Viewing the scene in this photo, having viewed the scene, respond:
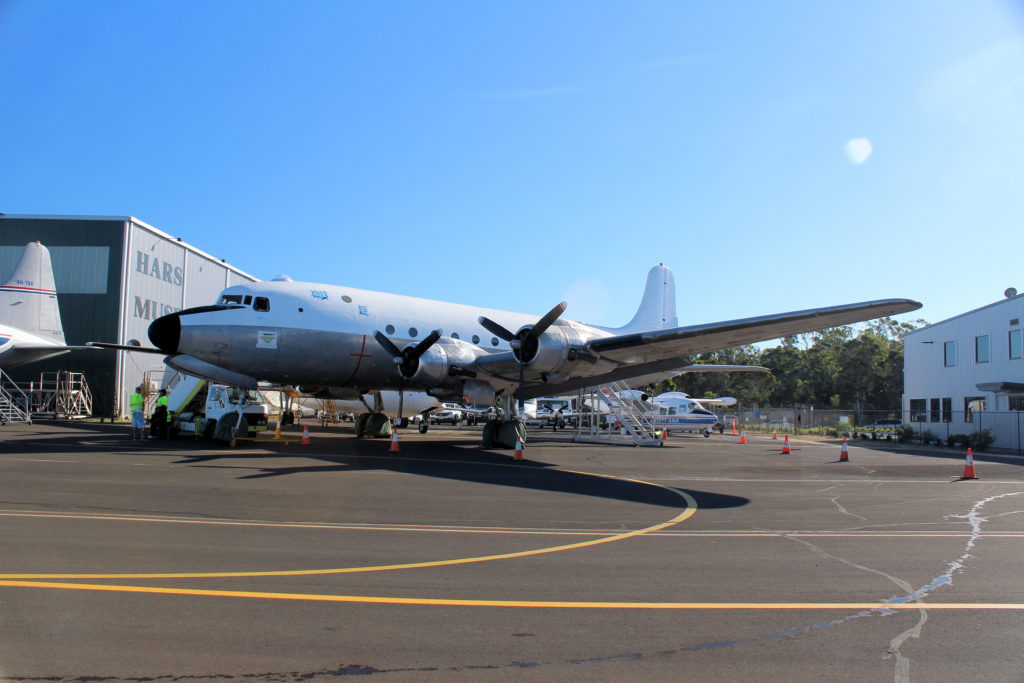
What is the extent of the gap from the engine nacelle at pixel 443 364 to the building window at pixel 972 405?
25.3 meters

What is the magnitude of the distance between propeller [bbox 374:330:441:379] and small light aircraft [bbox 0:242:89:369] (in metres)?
23.1

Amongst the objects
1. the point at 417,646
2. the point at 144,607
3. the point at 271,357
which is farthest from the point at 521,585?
the point at 271,357

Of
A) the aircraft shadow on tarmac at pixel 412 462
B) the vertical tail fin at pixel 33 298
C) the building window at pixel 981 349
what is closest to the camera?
the aircraft shadow on tarmac at pixel 412 462

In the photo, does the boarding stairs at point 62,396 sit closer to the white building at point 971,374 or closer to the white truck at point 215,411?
the white truck at point 215,411

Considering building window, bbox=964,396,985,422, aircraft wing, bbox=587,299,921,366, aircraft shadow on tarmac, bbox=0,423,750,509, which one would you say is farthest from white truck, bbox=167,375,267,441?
building window, bbox=964,396,985,422

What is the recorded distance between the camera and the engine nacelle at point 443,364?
55.1 feet

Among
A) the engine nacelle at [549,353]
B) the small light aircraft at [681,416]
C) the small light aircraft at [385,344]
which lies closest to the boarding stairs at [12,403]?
the small light aircraft at [385,344]

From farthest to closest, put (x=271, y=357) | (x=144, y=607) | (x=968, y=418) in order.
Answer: (x=968, y=418)
(x=271, y=357)
(x=144, y=607)

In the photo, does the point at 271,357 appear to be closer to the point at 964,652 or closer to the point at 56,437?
the point at 56,437

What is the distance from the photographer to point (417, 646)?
377 centimetres

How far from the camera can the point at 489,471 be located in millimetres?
13086

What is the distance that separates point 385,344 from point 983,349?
30.2 meters

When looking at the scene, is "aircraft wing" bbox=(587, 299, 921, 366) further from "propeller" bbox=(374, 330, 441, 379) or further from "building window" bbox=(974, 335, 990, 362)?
"building window" bbox=(974, 335, 990, 362)

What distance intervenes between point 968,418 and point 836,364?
1909 inches
